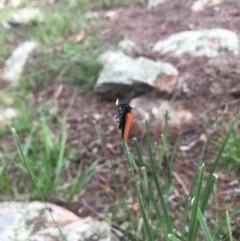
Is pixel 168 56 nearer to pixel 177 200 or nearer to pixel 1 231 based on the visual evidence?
pixel 177 200

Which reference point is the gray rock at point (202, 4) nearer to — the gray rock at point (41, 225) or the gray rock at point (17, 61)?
the gray rock at point (17, 61)

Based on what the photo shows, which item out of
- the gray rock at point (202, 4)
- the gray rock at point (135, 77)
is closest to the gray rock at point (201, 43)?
the gray rock at point (135, 77)

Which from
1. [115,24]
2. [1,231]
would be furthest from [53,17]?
[1,231]

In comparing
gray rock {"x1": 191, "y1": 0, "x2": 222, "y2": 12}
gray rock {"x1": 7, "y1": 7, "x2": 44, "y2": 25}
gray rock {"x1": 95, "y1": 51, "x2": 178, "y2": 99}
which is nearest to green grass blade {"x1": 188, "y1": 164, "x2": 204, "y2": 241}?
gray rock {"x1": 95, "y1": 51, "x2": 178, "y2": 99}

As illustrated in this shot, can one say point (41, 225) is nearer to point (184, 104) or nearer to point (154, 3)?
point (184, 104)

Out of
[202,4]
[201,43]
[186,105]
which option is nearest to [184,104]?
[186,105]
